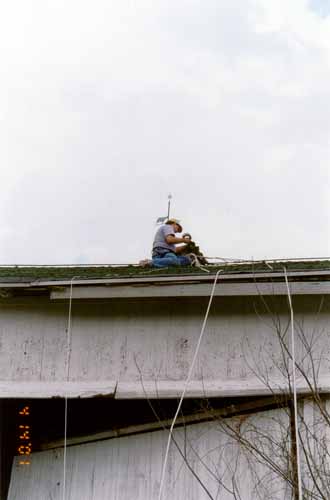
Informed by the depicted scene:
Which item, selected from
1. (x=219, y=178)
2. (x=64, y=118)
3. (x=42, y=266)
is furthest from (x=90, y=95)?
(x=42, y=266)

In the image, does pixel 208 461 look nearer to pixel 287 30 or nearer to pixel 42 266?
pixel 42 266

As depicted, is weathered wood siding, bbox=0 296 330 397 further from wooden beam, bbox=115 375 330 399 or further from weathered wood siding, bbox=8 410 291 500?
weathered wood siding, bbox=8 410 291 500

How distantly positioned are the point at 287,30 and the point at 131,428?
8.48 meters

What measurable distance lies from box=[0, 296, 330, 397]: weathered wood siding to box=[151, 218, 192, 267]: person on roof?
5.17ft

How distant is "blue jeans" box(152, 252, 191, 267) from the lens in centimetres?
A: 834

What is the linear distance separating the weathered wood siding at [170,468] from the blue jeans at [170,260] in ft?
7.92

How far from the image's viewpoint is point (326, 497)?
18.4 ft

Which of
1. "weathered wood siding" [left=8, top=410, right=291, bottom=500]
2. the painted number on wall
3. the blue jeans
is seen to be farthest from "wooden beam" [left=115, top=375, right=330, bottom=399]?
the blue jeans

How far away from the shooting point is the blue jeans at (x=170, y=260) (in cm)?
834

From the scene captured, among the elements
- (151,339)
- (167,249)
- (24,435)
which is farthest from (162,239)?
(24,435)

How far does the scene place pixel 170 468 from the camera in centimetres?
646

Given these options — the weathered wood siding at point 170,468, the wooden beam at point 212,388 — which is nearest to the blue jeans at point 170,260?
the wooden beam at point 212,388

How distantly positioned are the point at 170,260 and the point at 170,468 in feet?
9.27

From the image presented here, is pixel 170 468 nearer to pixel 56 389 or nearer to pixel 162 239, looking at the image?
pixel 56 389
